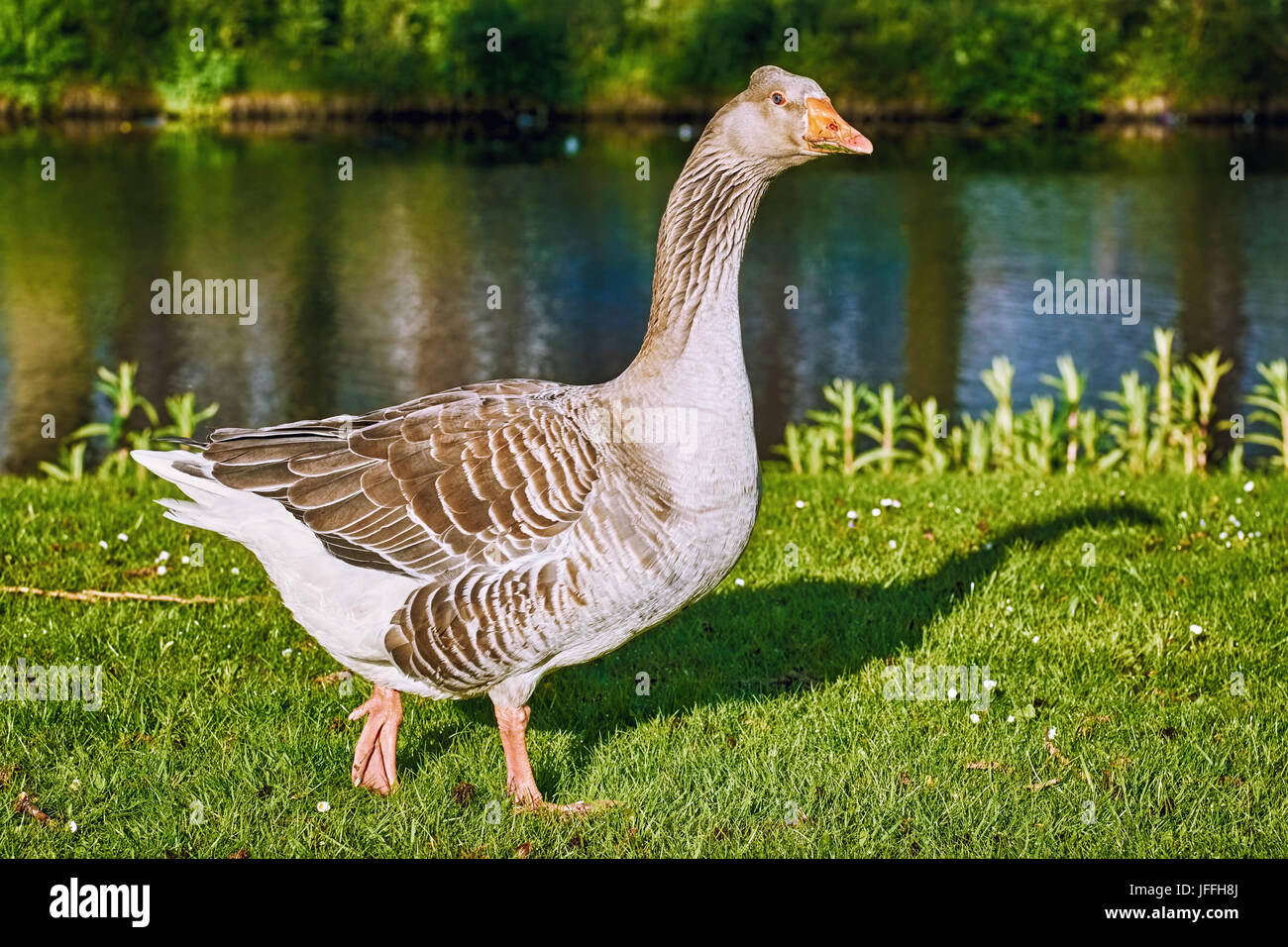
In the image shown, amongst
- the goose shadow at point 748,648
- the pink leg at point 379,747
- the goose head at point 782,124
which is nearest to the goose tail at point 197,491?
the pink leg at point 379,747

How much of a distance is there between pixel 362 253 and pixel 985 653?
20.7 metres

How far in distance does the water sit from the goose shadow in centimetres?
778

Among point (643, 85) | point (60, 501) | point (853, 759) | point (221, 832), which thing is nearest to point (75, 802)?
point (221, 832)

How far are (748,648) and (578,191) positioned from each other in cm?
2582

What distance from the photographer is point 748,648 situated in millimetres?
6289

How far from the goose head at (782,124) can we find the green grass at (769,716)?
2.32 metres

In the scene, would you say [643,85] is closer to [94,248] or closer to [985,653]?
[94,248]

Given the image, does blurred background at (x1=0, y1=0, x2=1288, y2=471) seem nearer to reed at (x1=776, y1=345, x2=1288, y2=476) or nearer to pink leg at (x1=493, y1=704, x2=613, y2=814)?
reed at (x1=776, y1=345, x2=1288, y2=476)

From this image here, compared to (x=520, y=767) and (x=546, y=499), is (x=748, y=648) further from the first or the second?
(x=546, y=499)

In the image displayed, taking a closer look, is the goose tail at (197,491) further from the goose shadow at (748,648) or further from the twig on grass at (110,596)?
the twig on grass at (110,596)

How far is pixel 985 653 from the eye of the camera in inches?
244

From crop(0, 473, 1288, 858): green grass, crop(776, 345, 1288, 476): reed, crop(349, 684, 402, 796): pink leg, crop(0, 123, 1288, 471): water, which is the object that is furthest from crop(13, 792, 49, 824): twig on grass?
crop(0, 123, 1288, 471): water

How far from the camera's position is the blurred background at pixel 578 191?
18.8 metres

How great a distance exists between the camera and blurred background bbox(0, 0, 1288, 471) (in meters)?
18.8
